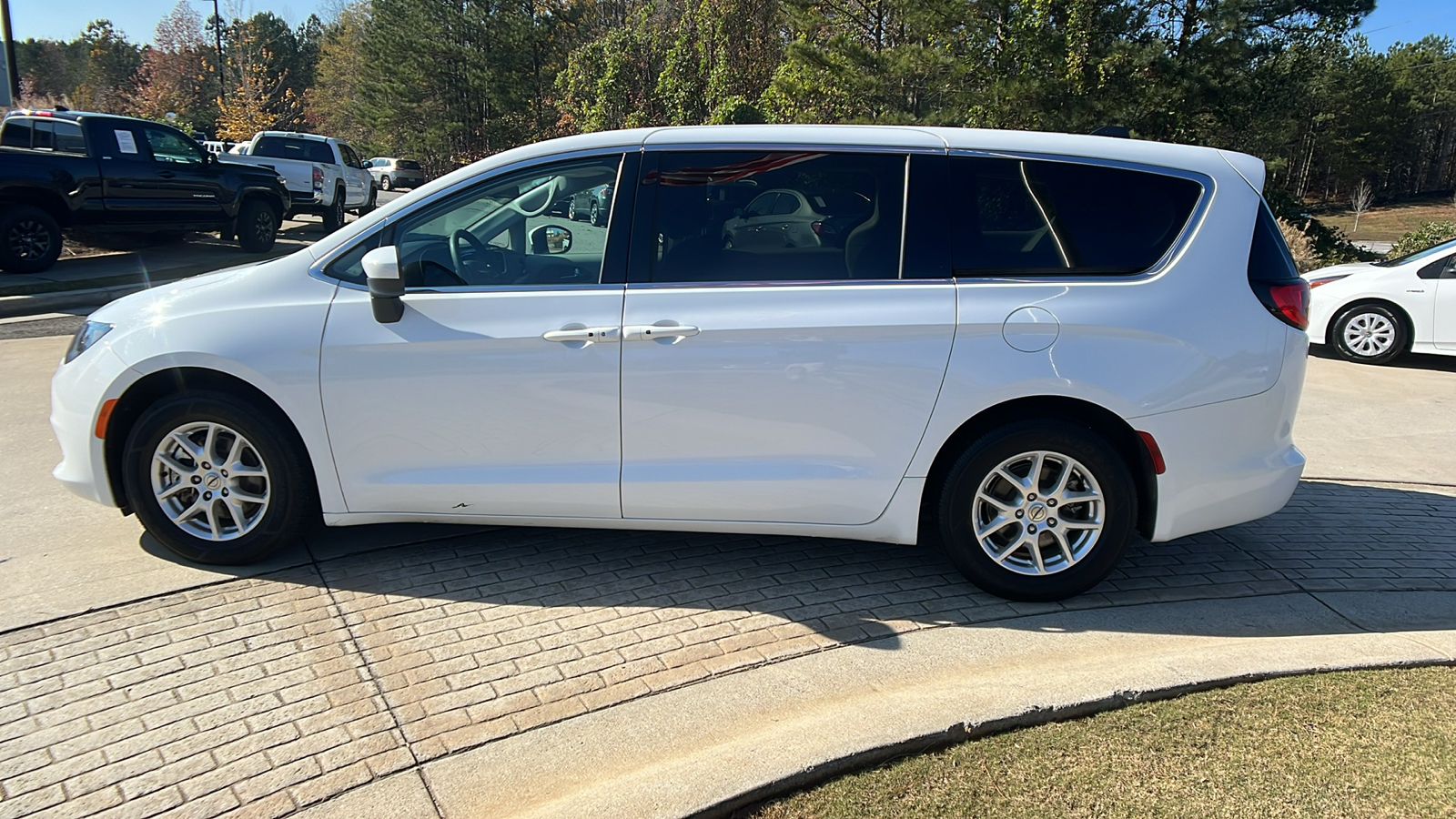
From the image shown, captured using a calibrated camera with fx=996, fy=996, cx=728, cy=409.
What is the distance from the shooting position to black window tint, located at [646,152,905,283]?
3938mm

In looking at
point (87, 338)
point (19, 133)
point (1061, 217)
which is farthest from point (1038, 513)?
point (19, 133)

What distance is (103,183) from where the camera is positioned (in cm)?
1292

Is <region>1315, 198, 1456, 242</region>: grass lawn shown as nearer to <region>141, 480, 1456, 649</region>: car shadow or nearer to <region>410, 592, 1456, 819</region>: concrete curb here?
<region>141, 480, 1456, 649</region>: car shadow

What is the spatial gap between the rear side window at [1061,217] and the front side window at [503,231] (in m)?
1.45

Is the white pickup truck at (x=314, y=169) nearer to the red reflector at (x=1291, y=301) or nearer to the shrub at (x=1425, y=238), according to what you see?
→ the red reflector at (x=1291, y=301)

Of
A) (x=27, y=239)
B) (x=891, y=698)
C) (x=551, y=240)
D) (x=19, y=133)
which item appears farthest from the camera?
(x=19, y=133)

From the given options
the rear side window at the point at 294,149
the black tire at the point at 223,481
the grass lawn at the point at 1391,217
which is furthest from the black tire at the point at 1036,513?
the grass lawn at the point at 1391,217

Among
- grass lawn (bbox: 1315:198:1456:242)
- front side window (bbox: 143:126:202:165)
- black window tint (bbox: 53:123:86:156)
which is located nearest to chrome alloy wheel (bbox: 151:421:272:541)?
black window tint (bbox: 53:123:86:156)

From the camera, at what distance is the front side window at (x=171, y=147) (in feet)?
45.5

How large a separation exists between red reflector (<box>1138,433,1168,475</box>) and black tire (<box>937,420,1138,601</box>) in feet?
0.37

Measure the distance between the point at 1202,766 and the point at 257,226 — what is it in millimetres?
16053

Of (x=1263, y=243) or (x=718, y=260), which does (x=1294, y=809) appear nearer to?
(x=1263, y=243)

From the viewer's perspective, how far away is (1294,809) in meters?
2.76

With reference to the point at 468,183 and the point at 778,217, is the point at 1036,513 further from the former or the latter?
the point at 468,183
